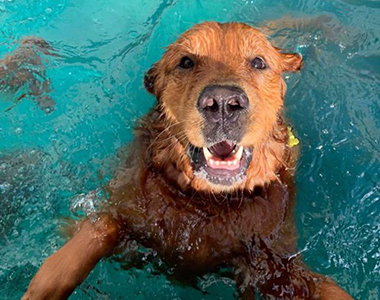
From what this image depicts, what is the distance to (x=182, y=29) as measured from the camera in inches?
266

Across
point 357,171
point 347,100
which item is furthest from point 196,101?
point 347,100

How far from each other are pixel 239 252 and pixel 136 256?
93 centimetres

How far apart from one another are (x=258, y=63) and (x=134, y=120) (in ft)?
6.63

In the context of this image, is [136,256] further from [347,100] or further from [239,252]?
[347,100]

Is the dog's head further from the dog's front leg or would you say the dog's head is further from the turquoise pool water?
the turquoise pool water

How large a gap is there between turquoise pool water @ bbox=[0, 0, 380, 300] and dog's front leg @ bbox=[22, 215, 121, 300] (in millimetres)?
442

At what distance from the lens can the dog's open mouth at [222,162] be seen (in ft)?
11.2

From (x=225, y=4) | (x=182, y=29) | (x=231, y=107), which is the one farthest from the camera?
(x=225, y=4)

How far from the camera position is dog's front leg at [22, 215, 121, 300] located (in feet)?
11.0

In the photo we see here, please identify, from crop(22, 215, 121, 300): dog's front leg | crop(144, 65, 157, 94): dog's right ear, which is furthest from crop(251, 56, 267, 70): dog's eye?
crop(22, 215, 121, 300): dog's front leg

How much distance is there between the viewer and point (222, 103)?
3117 millimetres

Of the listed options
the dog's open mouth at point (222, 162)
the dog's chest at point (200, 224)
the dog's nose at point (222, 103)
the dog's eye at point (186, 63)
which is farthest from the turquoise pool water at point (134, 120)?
the dog's nose at point (222, 103)

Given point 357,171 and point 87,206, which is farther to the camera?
point 357,171

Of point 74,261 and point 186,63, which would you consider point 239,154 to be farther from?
point 74,261
